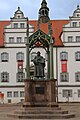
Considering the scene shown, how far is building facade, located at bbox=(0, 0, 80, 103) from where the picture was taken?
4538 cm

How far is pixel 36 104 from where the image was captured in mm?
18859

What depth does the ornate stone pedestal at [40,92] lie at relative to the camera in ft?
62.4

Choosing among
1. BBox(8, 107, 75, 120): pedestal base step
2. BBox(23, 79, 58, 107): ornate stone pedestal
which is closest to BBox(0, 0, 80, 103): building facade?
BBox(23, 79, 58, 107): ornate stone pedestal

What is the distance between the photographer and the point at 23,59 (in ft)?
152

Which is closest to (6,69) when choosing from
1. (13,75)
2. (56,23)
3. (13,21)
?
(13,75)

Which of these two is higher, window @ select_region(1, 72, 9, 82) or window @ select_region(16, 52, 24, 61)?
window @ select_region(16, 52, 24, 61)

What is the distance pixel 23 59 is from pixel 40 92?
2719cm

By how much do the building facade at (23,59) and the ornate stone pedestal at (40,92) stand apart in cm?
2620

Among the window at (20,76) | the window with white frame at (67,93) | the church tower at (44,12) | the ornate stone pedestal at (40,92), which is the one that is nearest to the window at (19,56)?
the window at (20,76)

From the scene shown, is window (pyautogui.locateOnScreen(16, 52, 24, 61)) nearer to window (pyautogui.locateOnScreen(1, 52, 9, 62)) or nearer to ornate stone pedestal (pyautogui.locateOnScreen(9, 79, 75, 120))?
window (pyautogui.locateOnScreen(1, 52, 9, 62))

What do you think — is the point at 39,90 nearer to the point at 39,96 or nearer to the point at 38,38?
the point at 39,96

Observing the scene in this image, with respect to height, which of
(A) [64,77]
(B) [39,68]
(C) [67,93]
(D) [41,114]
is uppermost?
(B) [39,68]

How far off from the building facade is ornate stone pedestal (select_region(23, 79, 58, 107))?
2620cm

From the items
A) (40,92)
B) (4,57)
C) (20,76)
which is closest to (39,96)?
(40,92)
